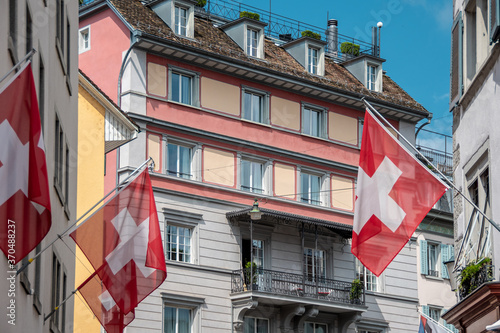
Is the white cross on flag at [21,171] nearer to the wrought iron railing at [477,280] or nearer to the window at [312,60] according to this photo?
the wrought iron railing at [477,280]

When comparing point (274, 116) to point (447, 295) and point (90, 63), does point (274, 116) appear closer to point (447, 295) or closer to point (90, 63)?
point (90, 63)

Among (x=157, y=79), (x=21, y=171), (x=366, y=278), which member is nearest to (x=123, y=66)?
(x=157, y=79)

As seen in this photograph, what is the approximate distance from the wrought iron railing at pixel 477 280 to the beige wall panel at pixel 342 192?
85.8ft

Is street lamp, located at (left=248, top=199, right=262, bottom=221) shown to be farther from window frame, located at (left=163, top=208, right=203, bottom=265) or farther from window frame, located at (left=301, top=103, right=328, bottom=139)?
window frame, located at (left=301, top=103, right=328, bottom=139)

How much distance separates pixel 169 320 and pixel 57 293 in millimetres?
17149

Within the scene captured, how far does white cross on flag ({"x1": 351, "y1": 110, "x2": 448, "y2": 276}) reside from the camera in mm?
18094

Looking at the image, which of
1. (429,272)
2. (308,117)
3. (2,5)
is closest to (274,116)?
(308,117)

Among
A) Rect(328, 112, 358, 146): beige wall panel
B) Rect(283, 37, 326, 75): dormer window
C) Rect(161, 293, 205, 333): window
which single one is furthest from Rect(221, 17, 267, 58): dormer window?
Rect(161, 293, 205, 333): window

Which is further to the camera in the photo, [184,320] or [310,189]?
[310,189]

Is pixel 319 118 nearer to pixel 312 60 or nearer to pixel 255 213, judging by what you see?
pixel 312 60

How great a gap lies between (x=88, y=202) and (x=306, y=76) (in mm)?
15965

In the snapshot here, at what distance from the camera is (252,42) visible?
4688 centimetres

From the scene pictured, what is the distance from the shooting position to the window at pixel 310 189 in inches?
1858

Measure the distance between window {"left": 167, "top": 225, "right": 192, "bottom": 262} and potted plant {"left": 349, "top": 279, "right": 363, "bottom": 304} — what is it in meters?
8.29
